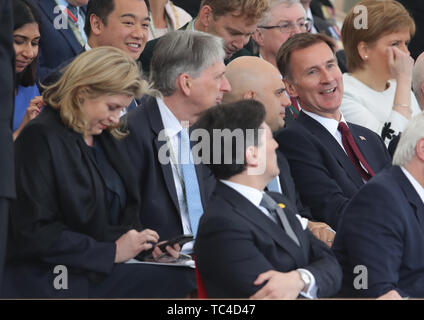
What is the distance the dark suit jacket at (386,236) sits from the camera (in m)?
2.81

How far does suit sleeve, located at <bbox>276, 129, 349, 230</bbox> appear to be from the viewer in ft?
12.0

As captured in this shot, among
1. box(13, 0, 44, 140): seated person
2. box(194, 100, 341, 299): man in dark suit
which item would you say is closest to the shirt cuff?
box(194, 100, 341, 299): man in dark suit

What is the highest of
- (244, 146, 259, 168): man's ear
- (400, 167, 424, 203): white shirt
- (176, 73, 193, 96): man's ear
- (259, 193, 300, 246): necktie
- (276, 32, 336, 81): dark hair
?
(276, 32, 336, 81): dark hair

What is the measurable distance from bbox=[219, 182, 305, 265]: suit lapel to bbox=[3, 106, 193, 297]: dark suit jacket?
61cm

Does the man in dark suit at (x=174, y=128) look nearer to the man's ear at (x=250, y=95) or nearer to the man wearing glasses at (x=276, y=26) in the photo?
the man's ear at (x=250, y=95)

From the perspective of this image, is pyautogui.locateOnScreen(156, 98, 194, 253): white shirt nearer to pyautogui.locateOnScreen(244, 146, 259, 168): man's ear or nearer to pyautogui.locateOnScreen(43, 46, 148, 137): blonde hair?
pyautogui.locateOnScreen(43, 46, 148, 137): blonde hair

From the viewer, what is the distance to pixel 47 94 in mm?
3178

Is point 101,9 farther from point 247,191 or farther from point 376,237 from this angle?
point 376,237

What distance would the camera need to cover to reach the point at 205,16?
480 centimetres

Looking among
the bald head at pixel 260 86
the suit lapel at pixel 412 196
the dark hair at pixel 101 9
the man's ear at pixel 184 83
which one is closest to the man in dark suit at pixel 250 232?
the suit lapel at pixel 412 196

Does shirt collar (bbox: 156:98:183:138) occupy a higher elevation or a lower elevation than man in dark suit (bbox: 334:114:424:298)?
higher
